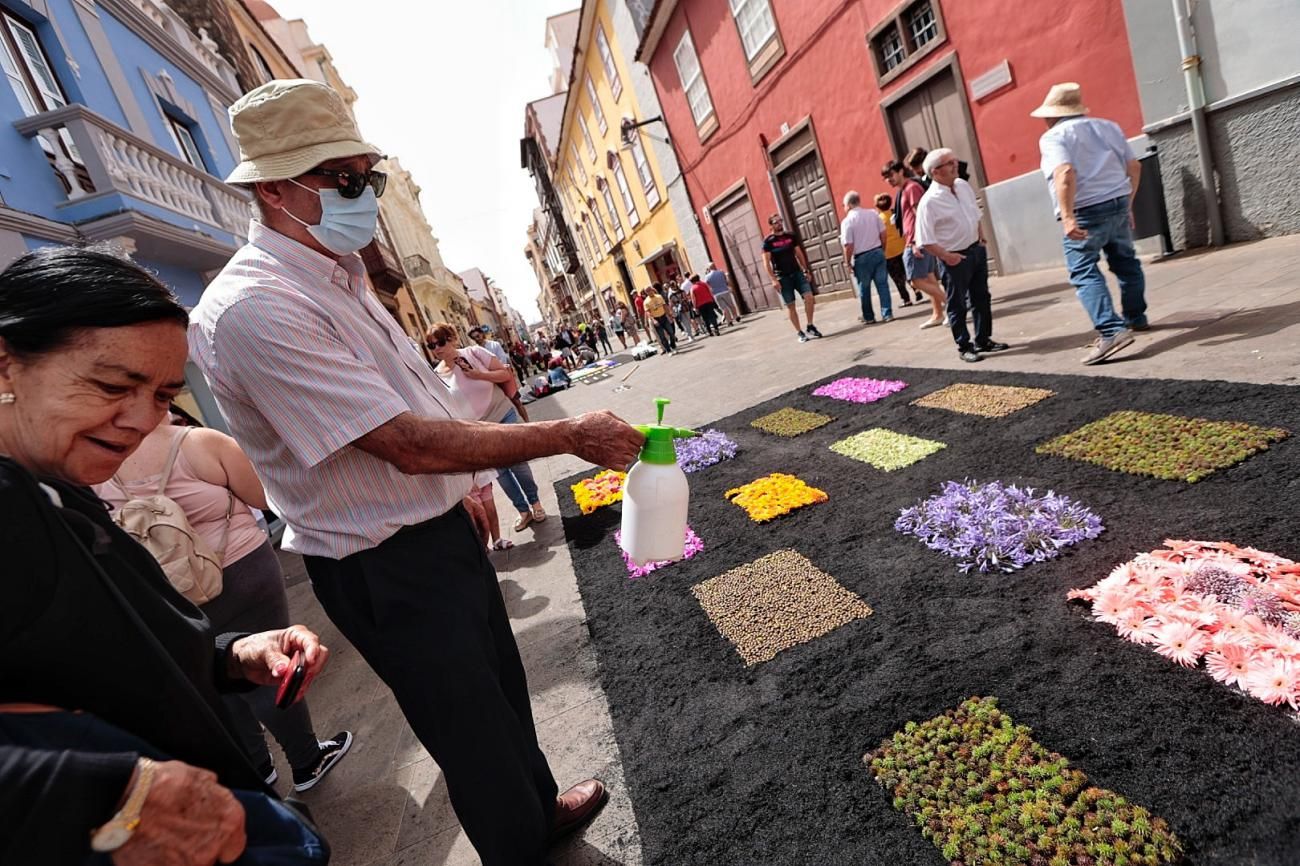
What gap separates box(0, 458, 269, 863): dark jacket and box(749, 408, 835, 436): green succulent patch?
475 centimetres

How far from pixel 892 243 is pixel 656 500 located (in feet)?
30.2

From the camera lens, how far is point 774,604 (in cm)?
297

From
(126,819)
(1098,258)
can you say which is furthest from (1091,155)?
(126,819)

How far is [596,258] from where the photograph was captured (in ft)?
124

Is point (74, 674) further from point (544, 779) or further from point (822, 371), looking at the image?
point (822, 371)

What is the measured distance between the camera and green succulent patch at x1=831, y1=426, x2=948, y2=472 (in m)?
4.08

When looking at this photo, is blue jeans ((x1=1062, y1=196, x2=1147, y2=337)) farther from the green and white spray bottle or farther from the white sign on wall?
the green and white spray bottle

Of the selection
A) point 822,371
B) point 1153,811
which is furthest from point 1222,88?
point 1153,811

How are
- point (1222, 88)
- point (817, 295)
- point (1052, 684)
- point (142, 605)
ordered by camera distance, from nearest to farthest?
point (142, 605) → point (1052, 684) → point (1222, 88) → point (817, 295)

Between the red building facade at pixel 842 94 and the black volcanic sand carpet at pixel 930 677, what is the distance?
17.6 feet

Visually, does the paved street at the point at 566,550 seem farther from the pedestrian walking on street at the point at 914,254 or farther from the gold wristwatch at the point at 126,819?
the gold wristwatch at the point at 126,819

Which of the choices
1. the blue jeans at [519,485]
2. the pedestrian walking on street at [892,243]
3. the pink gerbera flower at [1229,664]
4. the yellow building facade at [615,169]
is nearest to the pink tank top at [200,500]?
the blue jeans at [519,485]

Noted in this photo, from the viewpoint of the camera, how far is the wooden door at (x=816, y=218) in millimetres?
12898

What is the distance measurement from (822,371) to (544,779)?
6062 millimetres
